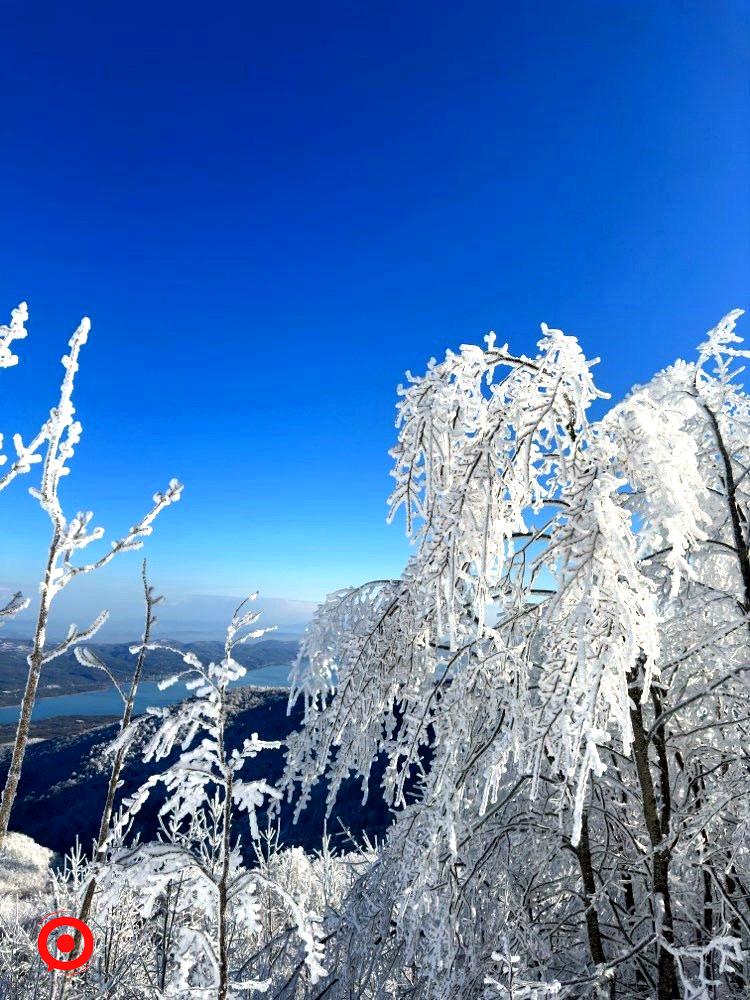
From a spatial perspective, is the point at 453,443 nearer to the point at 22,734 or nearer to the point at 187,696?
the point at 187,696

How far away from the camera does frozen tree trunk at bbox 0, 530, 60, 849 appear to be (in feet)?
6.27

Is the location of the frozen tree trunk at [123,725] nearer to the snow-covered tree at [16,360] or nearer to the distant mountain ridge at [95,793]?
the snow-covered tree at [16,360]

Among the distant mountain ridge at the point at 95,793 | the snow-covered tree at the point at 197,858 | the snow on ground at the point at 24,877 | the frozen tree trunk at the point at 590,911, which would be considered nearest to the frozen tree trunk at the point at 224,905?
the snow-covered tree at the point at 197,858

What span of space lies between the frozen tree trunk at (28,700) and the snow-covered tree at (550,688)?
1.33 m

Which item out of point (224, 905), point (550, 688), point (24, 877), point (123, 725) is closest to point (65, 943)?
point (123, 725)

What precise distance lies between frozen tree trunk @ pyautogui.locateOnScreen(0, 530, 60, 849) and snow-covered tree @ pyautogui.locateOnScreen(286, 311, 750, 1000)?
1.33 meters

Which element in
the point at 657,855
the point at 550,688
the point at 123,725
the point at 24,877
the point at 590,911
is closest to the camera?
the point at 550,688

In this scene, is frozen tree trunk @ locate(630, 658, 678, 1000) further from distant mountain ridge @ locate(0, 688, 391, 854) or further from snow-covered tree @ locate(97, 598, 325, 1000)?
distant mountain ridge @ locate(0, 688, 391, 854)

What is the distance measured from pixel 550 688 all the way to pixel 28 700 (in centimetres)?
197

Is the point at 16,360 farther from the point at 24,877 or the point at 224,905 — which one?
the point at 24,877

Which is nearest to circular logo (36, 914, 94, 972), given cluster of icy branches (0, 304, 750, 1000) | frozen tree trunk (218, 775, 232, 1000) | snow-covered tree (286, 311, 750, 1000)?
cluster of icy branches (0, 304, 750, 1000)

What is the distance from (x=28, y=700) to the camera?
212 cm

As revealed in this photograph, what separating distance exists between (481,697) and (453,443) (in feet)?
4.16

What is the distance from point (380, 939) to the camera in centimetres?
332
